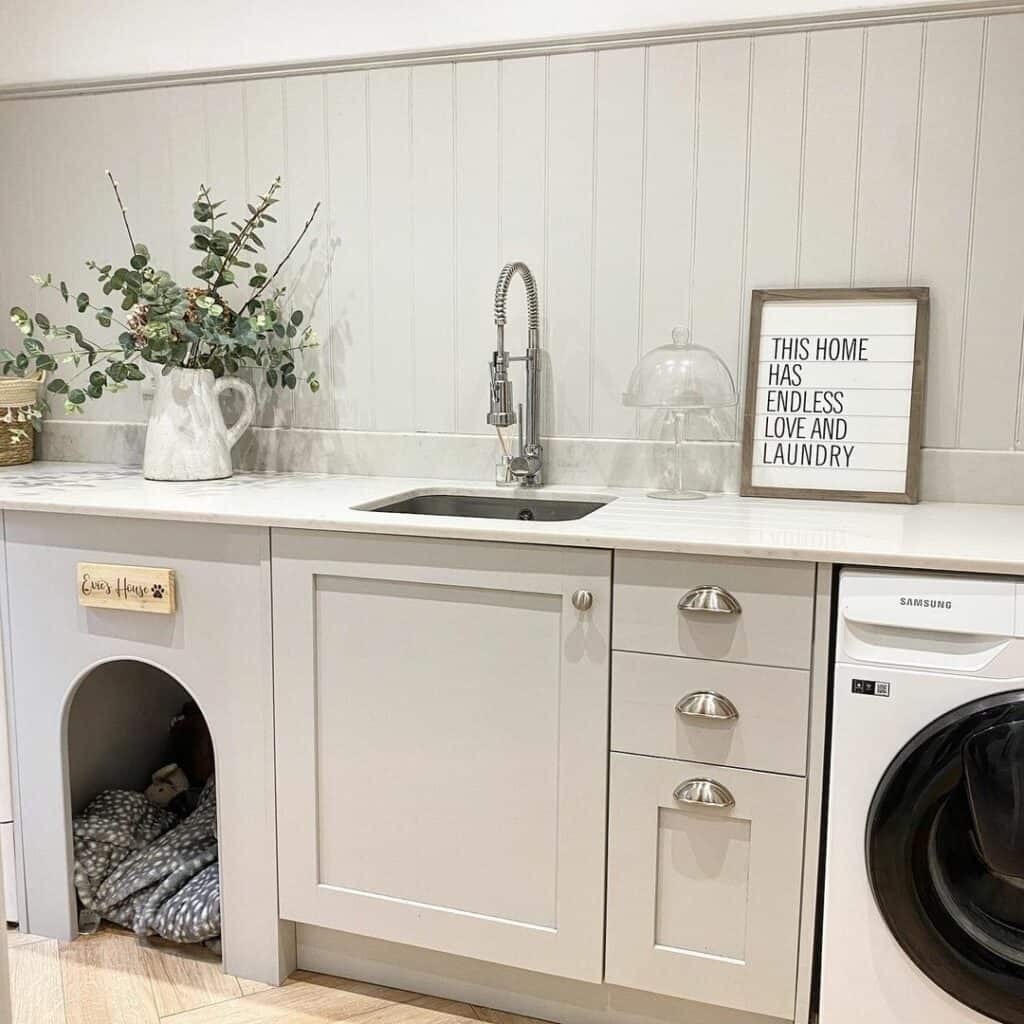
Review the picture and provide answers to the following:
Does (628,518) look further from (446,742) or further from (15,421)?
(15,421)

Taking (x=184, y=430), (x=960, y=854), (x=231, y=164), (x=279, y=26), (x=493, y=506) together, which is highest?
(x=279, y=26)

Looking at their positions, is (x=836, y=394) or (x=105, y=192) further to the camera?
(x=105, y=192)

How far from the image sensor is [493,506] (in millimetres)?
2270

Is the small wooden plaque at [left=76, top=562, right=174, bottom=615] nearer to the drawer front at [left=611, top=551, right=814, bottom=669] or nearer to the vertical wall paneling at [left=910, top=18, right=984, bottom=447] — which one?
the drawer front at [left=611, top=551, right=814, bottom=669]

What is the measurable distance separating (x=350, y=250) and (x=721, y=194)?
0.84 m

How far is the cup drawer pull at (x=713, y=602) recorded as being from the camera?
1.64 m

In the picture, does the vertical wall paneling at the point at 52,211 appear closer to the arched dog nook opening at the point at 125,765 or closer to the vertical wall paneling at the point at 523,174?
the arched dog nook opening at the point at 125,765

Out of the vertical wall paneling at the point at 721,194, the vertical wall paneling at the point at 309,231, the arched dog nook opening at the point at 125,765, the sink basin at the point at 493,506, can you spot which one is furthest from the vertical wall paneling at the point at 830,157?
the arched dog nook opening at the point at 125,765

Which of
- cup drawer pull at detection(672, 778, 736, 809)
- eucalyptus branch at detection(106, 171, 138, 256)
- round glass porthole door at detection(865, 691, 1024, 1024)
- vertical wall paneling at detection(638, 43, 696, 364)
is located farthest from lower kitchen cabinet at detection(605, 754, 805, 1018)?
eucalyptus branch at detection(106, 171, 138, 256)

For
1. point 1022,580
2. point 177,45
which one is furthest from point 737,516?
point 177,45

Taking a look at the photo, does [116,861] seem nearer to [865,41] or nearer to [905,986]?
[905,986]

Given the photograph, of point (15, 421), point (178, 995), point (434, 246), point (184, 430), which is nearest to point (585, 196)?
point (434, 246)

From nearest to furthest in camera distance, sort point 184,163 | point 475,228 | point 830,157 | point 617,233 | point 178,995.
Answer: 1. point 178,995
2. point 830,157
3. point 617,233
4. point 475,228
5. point 184,163

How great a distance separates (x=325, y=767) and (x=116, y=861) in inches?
25.2
